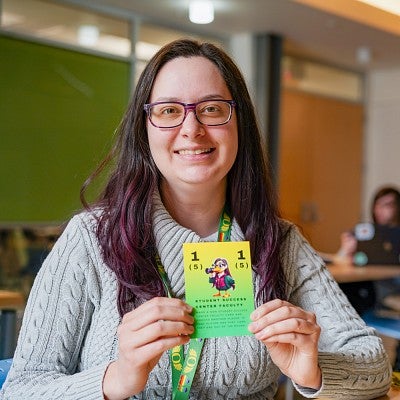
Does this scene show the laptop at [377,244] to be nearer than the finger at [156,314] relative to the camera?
No

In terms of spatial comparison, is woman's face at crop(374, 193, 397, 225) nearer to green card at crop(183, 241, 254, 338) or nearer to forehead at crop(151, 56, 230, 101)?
forehead at crop(151, 56, 230, 101)

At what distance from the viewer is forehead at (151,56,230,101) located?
147cm

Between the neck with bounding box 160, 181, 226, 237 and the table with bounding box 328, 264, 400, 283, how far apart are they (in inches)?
113

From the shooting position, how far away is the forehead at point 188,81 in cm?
147

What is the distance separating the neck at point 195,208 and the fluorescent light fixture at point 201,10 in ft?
14.7

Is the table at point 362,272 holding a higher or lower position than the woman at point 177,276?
lower

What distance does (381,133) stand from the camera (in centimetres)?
877

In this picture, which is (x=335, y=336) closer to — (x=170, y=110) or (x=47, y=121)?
(x=170, y=110)

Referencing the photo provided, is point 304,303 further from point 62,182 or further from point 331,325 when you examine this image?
point 62,182

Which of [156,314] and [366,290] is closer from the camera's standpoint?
[156,314]

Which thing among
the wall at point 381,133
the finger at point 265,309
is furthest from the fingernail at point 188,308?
the wall at point 381,133

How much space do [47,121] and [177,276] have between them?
4.31 m

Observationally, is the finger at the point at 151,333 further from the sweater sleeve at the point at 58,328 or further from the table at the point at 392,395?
the table at the point at 392,395

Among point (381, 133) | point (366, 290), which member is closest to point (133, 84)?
point (366, 290)
